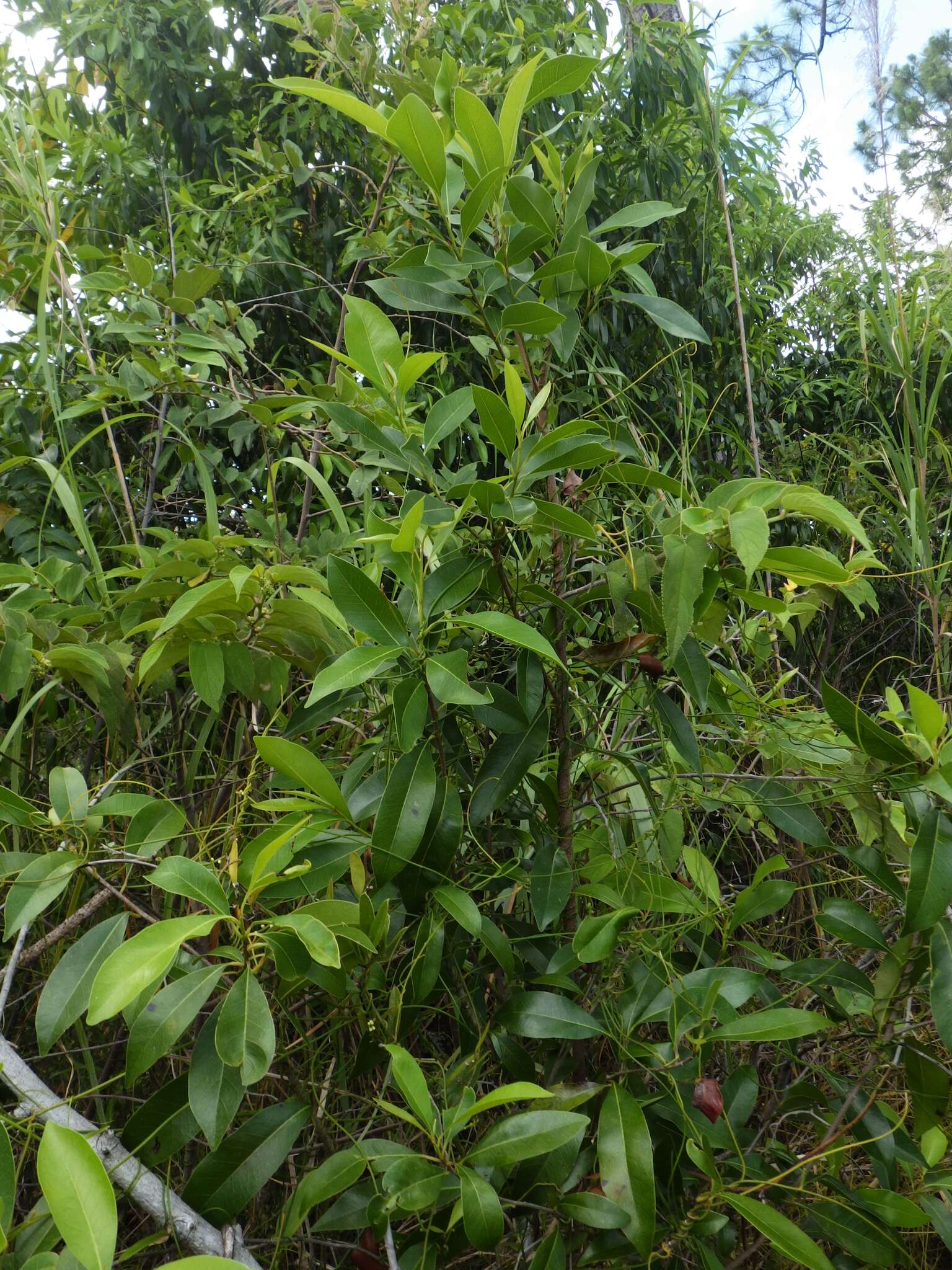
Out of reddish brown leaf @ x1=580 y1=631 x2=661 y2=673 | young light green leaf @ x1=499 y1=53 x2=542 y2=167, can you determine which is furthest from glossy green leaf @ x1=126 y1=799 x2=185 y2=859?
young light green leaf @ x1=499 y1=53 x2=542 y2=167

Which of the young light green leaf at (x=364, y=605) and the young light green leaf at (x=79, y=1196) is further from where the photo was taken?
the young light green leaf at (x=364, y=605)

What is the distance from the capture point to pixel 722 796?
2.61ft

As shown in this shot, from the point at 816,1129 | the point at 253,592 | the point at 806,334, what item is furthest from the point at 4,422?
the point at 806,334

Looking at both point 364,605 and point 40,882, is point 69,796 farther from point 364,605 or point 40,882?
point 364,605

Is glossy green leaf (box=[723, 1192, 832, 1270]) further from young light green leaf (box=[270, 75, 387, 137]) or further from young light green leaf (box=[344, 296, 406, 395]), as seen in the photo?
young light green leaf (box=[270, 75, 387, 137])

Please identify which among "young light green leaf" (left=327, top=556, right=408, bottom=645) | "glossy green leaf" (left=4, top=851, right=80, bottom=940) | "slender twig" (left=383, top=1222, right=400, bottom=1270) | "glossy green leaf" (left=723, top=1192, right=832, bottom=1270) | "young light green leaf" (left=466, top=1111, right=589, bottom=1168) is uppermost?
"young light green leaf" (left=327, top=556, right=408, bottom=645)

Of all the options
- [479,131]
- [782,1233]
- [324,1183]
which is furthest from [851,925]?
[479,131]

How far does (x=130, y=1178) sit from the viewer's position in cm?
57

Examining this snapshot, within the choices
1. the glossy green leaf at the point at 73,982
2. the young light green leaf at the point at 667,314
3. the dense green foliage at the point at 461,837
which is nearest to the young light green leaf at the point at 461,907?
the dense green foliage at the point at 461,837

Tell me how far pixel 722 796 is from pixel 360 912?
1.18 ft

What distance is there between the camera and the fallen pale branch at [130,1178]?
540 millimetres

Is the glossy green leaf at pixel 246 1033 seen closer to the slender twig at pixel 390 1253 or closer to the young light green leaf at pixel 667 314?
the slender twig at pixel 390 1253

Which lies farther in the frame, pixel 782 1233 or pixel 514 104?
pixel 514 104

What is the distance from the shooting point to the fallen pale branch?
540 millimetres
